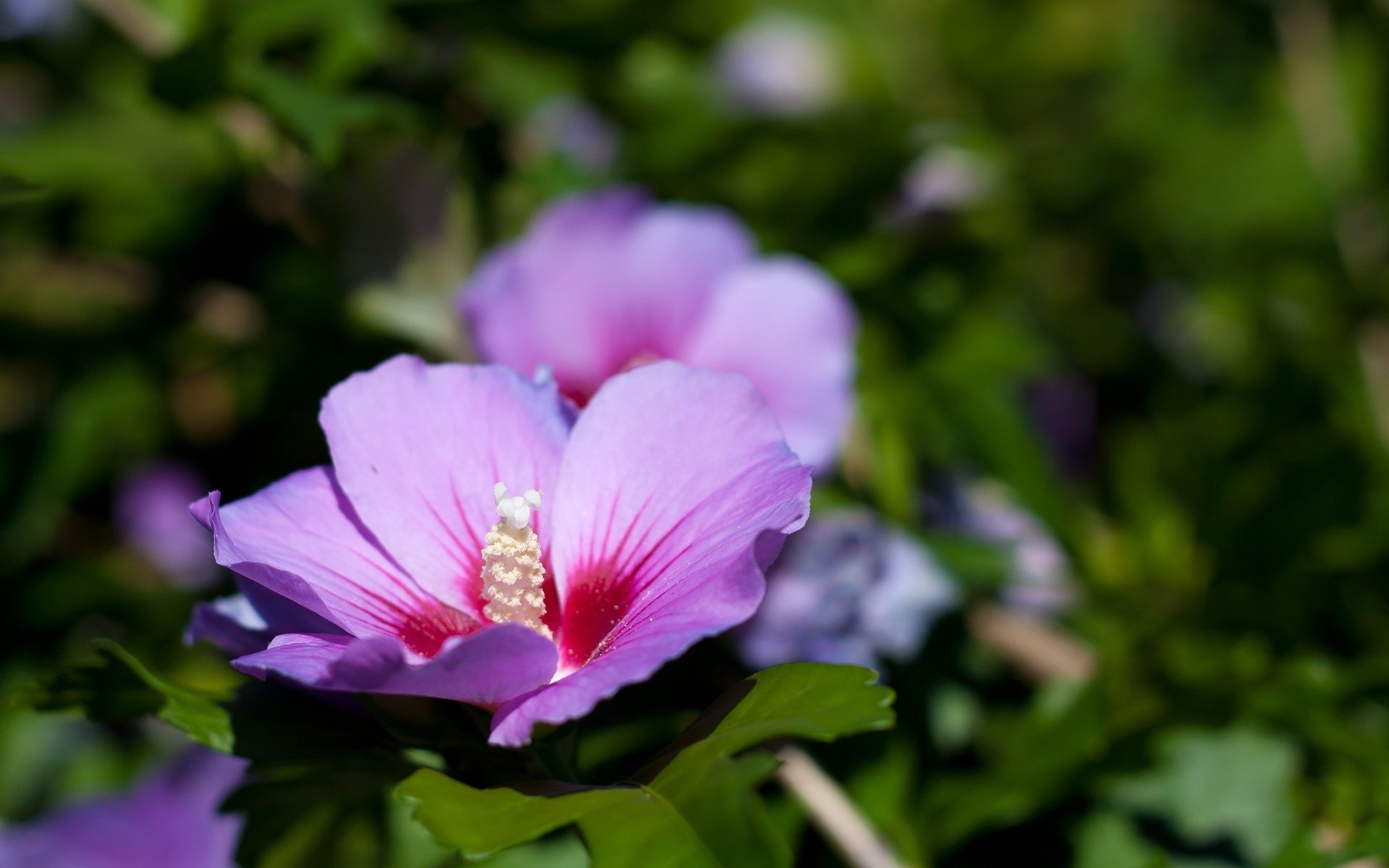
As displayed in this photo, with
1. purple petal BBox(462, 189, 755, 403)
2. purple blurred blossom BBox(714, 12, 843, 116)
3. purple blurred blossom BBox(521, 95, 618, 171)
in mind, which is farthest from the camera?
purple blurred blossom BBox(714, 12, 843, 116)

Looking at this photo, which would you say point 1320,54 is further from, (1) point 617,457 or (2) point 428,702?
(2) point 428,702

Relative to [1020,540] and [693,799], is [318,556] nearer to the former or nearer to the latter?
[693,799]

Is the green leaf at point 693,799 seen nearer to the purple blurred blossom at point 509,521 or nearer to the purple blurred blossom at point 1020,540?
the purple blurred blossom at point 509,521

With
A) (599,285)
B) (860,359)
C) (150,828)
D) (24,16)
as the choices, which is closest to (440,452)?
(599,285)

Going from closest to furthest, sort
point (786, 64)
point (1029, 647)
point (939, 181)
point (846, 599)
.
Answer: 1. point (846, 599)
2. point (1029, 647)
3. point (939, 181)
4. point (786, 64)

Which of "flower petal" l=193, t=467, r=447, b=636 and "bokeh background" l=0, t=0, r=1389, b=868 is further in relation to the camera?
"bokeh background" l=0, t=0, r=1389, b=868

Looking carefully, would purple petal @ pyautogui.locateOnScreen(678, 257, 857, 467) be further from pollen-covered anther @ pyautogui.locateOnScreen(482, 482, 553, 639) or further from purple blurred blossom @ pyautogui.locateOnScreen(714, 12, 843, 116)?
purple blurred blossom @ pyautogui.locateOnScreen(714, 12, 843, 116)

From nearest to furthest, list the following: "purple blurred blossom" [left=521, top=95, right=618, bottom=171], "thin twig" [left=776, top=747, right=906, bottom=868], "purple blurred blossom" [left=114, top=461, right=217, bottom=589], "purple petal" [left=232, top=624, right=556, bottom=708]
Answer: "purple petal" [left=232, top=624, right=556, bottom=708], "thin twig" [left=776, top=747, right=906, bottom=868], "purple blurred blossom" [left=521, top=95, right=618, bottom=171], "purple blurred blossom" [left=114, top=461, right=217, bottom=589]

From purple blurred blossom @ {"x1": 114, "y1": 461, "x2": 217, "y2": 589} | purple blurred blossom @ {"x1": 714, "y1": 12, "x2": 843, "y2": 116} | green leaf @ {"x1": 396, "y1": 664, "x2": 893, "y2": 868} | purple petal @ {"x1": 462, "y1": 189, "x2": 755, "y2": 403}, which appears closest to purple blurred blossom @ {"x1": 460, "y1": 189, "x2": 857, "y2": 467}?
purple petal @ {"x1": 462, "y1": 189, "x2": 755, "y2": 403}
